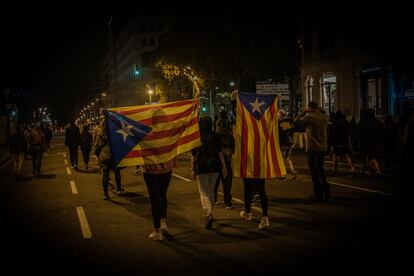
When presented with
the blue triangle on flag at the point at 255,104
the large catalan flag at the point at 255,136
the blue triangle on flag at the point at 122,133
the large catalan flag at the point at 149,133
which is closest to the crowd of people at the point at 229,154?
the large catalan flag at the point at 149,133

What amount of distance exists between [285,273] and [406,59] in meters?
22.7

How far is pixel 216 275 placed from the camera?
18.1 feet

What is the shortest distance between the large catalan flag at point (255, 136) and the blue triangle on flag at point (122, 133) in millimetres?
1547

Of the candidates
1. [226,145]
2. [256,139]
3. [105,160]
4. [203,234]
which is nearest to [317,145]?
[226,145]

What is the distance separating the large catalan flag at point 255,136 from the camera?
8047 mm

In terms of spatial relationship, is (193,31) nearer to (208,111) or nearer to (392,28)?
(392,28)

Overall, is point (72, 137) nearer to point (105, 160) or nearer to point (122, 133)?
point (105, 160)

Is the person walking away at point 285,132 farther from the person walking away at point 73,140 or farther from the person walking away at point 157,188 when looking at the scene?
the person walking away at point 73,140

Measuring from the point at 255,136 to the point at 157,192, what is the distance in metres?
1.86

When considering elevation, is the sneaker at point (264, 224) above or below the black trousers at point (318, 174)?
below

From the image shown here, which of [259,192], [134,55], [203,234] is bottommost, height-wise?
[203,234]

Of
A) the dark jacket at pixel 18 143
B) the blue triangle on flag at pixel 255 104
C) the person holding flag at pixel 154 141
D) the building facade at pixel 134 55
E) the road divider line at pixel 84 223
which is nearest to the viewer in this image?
the person holding flag at pixel 154 141

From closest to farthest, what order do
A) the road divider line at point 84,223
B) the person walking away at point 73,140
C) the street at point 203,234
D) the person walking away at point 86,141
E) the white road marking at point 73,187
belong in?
the street at point 203,234 < the road divider line at point 84,223 < the white road marking at point 73,187 < the person walking away at point 86,141 < the person walking away at point 73,140

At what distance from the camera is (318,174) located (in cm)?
1011
